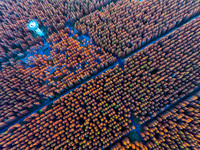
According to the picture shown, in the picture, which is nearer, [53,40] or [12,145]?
[12,145]

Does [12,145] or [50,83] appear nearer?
[12,145]

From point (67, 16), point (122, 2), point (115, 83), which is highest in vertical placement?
point (67, 16)

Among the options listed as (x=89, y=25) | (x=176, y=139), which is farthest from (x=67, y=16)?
(x=176, y=139)

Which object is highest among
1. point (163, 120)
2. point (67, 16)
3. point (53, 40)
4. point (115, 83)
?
point (67, 16)

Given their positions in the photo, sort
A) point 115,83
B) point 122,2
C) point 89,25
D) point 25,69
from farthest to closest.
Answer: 1. point 122,2
2. point 89,25
3. point 25,69
4. point 115,83

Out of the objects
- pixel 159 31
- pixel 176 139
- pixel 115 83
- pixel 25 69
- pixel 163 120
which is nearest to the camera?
pixel 176 139

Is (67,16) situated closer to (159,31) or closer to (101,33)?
(101,33)

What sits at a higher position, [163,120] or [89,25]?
[89,25]

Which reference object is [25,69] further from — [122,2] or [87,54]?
[122,2]

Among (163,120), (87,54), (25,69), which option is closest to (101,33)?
(87,54)
